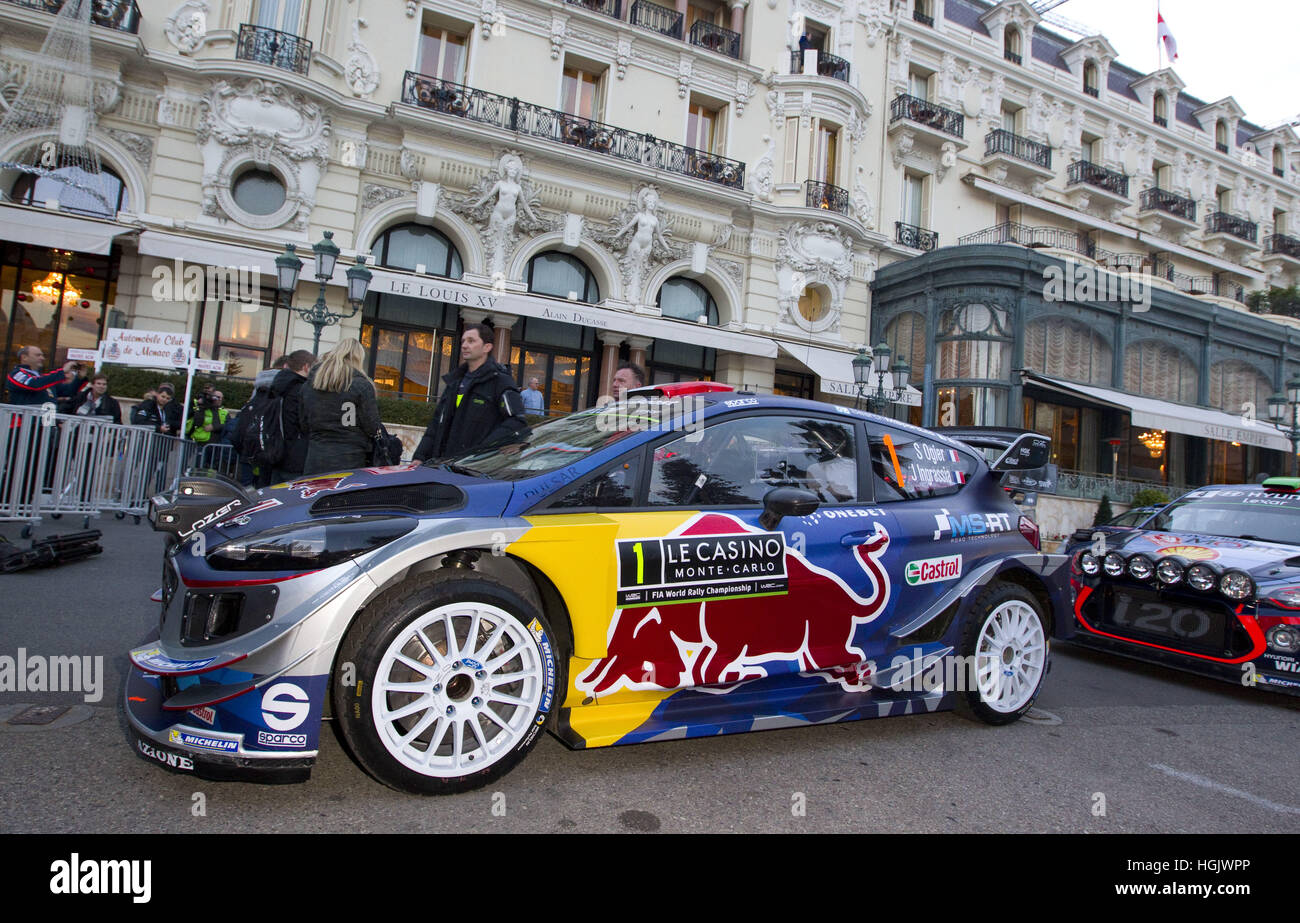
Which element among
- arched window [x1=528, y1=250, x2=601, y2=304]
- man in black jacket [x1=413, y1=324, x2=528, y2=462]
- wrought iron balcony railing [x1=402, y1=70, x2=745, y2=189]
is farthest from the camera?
arched window [x1=528, y1=250, x2=601, y2=304]

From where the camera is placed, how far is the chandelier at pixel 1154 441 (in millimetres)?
24547

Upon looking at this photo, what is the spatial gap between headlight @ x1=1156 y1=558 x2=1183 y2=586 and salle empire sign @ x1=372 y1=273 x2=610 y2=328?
1374 centimetres

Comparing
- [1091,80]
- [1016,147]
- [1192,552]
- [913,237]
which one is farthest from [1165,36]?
[1192,552]

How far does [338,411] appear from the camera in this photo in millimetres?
4672

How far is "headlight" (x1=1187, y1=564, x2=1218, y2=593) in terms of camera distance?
482 centimetres

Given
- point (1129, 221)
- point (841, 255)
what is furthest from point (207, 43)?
point (1129, 221)

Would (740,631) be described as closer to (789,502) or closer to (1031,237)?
(789,502)

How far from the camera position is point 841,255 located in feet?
67.7

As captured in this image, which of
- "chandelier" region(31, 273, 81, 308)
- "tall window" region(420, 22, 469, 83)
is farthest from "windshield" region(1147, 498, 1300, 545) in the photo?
"chandelier" region(31, 273, 81, 308)

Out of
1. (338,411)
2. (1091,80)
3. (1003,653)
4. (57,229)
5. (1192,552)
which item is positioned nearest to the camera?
(1003,653)

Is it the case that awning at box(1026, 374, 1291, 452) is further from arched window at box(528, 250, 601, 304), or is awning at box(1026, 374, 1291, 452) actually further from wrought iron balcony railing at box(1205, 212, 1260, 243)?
arched window at box(528, 250, 601, 304)

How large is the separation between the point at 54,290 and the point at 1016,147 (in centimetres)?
2607
